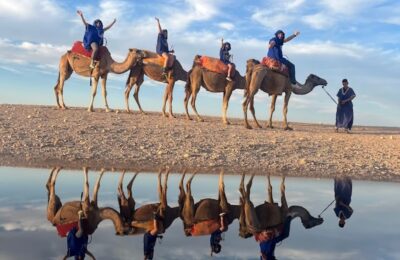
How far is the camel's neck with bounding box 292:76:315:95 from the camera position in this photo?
777 inches

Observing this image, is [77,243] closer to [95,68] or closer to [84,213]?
[84,213]

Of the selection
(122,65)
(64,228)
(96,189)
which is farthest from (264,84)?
(64,228)

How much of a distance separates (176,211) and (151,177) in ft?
11.2

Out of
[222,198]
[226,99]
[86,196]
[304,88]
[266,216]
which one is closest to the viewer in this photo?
[266,216]

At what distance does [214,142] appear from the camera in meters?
15.1

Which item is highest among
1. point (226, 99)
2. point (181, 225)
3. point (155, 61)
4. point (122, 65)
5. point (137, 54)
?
point (137, 54)

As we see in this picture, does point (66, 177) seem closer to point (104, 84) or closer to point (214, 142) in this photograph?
point (214, 142)

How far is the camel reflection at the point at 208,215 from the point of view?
22.1 ft

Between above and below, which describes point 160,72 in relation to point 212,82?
above

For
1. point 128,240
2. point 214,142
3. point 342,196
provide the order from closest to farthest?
1. point 128,240
2. point 342,196
3. point 214,142

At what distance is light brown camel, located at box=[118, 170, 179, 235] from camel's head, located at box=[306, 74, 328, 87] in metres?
12.0

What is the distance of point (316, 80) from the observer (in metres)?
20.0

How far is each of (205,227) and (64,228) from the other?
1.71m

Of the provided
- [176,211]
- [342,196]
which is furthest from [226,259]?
[342,196]
